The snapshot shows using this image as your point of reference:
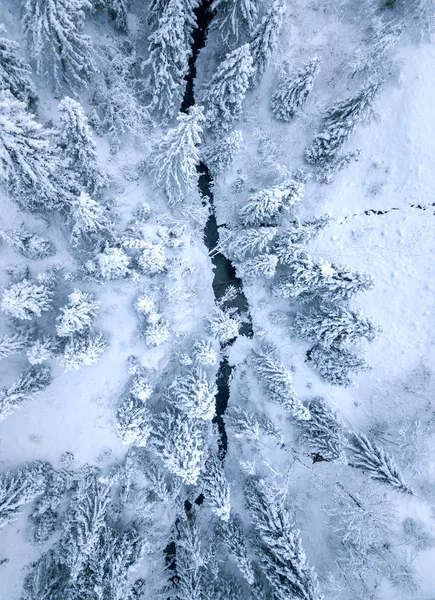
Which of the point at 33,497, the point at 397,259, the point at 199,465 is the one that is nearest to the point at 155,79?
the point at 397,259

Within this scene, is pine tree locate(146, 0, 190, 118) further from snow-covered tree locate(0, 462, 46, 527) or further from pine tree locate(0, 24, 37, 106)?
snow-covered tree locate(0, 462, 46, 527)

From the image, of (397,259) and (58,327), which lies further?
(397,259)

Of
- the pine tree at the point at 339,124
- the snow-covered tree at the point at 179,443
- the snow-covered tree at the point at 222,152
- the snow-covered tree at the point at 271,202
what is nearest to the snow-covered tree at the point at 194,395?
the snow-covered tree at the point at 179,443

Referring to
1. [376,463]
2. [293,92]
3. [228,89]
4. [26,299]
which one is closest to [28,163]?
[26,299]

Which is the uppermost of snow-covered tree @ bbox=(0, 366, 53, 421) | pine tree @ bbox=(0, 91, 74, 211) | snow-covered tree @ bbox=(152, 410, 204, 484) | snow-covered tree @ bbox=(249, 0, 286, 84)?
snow-covered tree @ bbox=(249, 0, 286, 84)

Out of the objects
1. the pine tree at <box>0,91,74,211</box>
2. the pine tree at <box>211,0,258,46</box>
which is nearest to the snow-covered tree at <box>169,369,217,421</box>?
the pine tree at <box>0,91,74,211</box>

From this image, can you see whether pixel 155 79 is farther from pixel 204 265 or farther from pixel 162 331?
pixel 162 331

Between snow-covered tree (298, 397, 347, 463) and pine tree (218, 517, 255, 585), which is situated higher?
snow-covered tree (298, 397, 347, 463)
